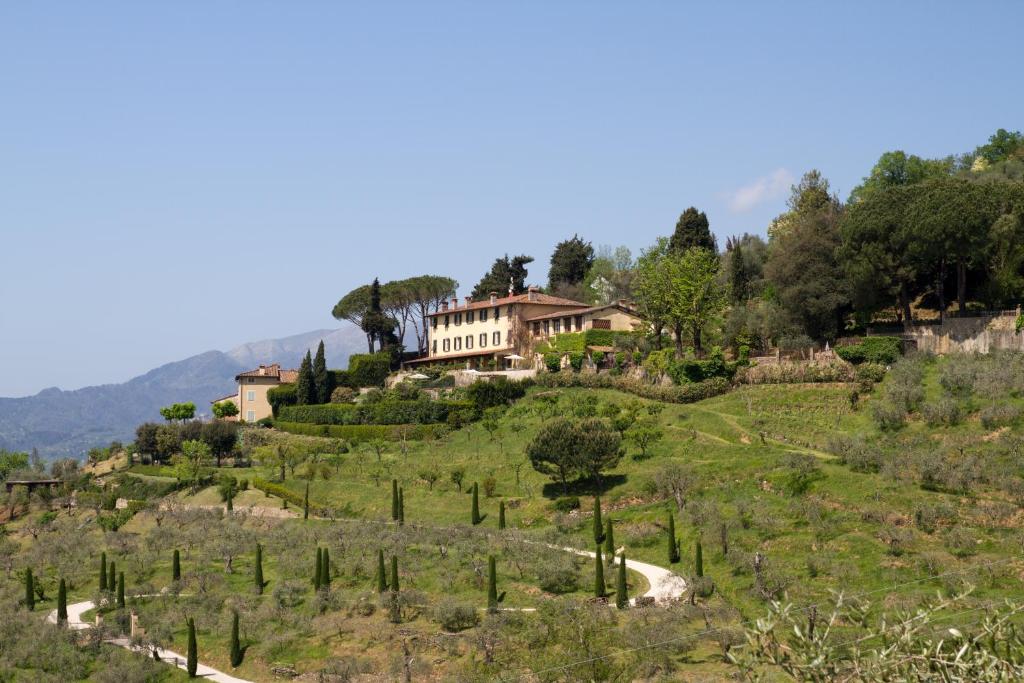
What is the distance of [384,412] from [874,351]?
3845 cm

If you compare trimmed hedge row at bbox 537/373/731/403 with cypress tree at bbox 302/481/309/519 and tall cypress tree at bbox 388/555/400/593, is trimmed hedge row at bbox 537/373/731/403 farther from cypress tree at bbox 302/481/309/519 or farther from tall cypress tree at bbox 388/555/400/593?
tall cypress tree at bbox 388/555/400/593

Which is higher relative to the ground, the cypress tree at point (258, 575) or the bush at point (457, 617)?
the cypress tree at point (258, 575)

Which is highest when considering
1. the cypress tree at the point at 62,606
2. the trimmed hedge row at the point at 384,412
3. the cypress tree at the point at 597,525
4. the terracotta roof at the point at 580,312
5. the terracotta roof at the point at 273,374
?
the terracotta roof at the point at 580,312

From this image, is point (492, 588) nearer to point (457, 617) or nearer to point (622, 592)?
point (457, 617)

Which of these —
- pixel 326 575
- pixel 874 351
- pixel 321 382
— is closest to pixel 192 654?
pixel 326 575

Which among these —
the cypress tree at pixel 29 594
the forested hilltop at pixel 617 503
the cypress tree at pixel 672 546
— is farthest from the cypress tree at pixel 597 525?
the cypress tree at pixel 29 594

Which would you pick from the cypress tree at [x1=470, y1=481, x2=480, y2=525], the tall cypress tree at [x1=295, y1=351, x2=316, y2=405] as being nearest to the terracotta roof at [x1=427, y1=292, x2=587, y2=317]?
the tall cypress tree at [x1=295, y1=351, x2=316, y2=405]

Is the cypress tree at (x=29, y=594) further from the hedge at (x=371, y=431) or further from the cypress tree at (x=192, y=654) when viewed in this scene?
the hedge at (x=371, y=431)

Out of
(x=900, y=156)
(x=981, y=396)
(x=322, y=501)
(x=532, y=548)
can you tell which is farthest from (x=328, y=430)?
(x=900, y=156)

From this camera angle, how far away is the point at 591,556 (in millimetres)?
55406

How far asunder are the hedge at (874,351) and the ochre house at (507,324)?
1005 inches

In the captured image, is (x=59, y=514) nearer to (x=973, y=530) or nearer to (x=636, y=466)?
(x=636, y=466)

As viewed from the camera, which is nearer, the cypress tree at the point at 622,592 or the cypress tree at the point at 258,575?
the cypress tree at the point at 622,592

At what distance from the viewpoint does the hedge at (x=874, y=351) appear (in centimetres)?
7262
